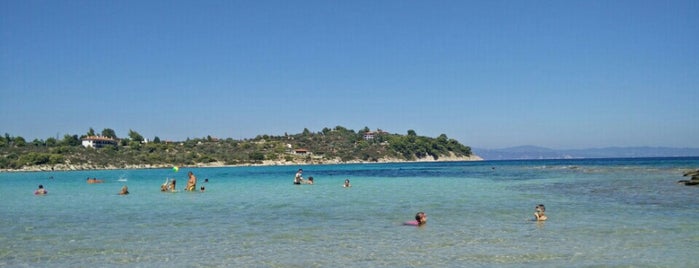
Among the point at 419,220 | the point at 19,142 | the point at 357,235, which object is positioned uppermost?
the point at 19,142

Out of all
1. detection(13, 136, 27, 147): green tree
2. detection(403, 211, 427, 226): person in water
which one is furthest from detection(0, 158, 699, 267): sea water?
detection(13, 136, 27, 147): green tree

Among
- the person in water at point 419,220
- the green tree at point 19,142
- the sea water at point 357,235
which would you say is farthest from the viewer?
the green tree at point 19,142

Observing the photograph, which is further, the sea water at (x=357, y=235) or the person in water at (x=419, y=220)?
the person in water at (x=419, y=220)

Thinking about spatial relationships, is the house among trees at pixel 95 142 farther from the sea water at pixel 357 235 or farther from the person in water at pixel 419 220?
the person in water at pixel 419 220

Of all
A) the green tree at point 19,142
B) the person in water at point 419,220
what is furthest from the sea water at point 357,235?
the green tree at point 19,142

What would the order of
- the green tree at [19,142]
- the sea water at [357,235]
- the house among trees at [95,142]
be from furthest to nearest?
the house among trees at [95,142] < the green tree at [19,142] < the sea water at [357,235]

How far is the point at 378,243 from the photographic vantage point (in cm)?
1538

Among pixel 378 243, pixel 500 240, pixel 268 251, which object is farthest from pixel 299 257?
pixel 500 240

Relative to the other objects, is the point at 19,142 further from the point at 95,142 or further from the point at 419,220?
the point at 419,220

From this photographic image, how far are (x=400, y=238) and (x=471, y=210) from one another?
318 inches

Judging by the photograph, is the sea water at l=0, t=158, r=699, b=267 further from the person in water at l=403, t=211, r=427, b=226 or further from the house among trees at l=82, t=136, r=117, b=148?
the house among trees at l=82, t=136, r=117, b=148

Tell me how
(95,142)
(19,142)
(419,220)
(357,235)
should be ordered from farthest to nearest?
(95,142) < (19,142) < (419,220) < (357,235)

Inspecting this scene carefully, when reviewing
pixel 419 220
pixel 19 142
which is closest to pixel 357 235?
pixel 419 220

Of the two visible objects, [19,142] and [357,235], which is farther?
[19,142]
